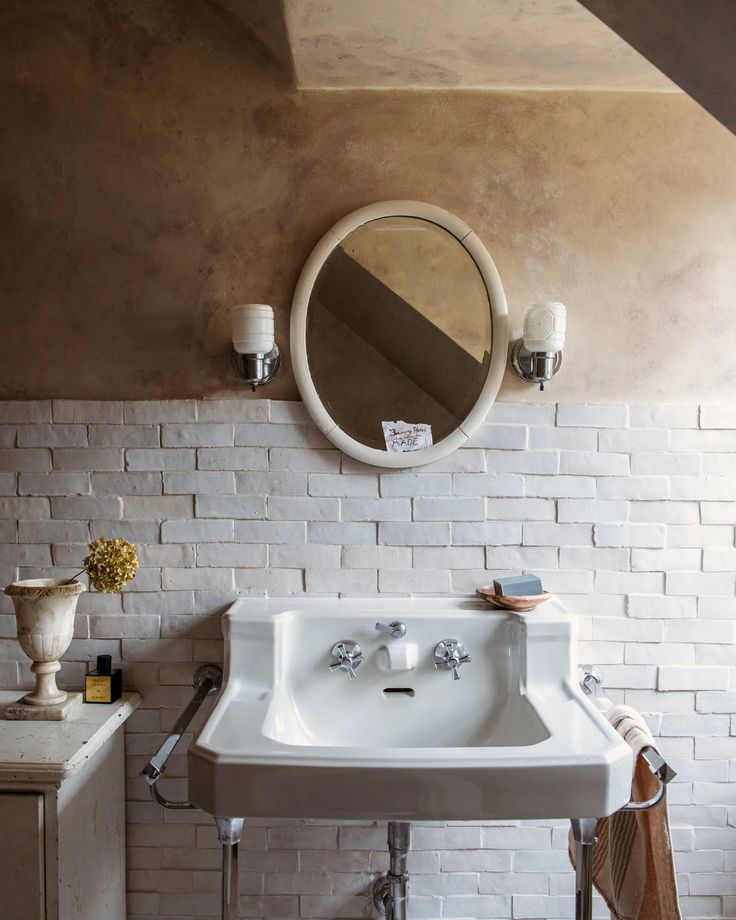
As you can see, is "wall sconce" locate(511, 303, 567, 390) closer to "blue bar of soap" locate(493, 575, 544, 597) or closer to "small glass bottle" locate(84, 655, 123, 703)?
"blue bar of soap" locate(493, 575, 544, 597)

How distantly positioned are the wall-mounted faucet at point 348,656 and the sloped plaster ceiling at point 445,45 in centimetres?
132

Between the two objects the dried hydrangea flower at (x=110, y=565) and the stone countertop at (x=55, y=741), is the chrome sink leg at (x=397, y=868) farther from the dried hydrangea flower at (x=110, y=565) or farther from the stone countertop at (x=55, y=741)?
the dried hydrangea flower at (x=110, y=565)

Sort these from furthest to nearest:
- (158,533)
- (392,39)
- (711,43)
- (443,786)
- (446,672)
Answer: (158,533), (446,672), (392,39), (443,786), (711,43)

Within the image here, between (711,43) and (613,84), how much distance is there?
1.26 m

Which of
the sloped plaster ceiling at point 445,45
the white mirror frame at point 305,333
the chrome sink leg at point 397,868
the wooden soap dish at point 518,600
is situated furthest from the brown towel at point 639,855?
the sloped plaster ceiling at point 445,45

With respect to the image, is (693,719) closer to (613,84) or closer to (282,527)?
(282,527)

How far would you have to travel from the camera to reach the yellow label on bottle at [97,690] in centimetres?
181

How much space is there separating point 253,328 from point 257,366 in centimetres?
9

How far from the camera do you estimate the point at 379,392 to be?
1.90 metres

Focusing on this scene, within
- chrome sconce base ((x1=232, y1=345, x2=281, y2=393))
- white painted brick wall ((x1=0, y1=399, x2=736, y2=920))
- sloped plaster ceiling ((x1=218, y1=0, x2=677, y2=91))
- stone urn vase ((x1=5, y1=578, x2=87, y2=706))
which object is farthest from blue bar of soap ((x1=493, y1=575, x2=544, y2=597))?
sloped plaster ceiling ((x1=218, y1=0, x2=677, y2=91))

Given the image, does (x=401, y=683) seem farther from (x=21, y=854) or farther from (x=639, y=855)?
(x=21, y=854)

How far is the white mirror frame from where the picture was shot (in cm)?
187

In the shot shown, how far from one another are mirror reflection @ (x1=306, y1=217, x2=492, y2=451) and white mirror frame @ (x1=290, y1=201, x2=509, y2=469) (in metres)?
0.02

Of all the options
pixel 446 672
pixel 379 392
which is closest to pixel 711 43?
pixel 379 392
